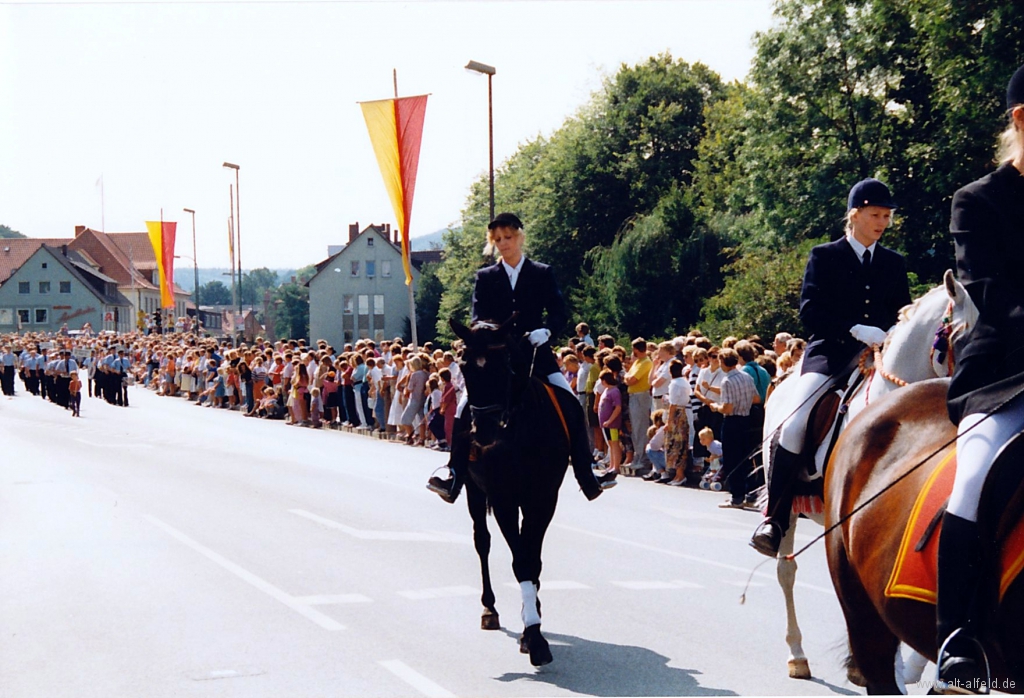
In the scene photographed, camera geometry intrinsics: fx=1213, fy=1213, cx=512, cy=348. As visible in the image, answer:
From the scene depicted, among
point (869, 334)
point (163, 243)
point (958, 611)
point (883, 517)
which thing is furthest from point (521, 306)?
point (163, 243)

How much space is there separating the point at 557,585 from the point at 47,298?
85987 mm

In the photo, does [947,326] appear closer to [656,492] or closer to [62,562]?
[62,562]

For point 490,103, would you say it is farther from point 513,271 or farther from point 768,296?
point 513,271

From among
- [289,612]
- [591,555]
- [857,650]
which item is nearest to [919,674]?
[857,650]

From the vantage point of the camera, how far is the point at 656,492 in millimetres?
16984

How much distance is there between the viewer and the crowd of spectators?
15969 mm

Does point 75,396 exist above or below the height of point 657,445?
above

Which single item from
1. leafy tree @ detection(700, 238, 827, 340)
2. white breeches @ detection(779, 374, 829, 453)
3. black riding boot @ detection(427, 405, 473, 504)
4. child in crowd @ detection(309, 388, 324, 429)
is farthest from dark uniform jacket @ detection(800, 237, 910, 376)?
leafy tree @ detection(700, 238, 827, 340)

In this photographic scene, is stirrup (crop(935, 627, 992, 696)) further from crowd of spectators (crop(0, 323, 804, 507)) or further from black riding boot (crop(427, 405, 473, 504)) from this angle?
black riding boot (crop(427, 405, 473, 504))

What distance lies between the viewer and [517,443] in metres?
7.62

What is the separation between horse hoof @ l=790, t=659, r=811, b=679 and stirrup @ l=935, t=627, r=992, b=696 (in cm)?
333

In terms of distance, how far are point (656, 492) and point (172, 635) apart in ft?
32.6

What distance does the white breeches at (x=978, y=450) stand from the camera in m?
3.68

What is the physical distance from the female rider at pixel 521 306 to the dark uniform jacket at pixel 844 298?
73.1 inches
